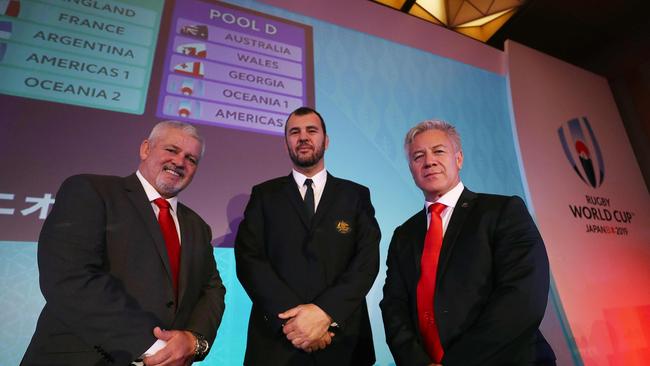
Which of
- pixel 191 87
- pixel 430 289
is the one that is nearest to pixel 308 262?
pixel 430 289

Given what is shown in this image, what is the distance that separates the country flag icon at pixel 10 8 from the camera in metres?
2.14

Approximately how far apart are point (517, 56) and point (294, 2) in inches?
116

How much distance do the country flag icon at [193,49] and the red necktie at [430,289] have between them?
6.75ft

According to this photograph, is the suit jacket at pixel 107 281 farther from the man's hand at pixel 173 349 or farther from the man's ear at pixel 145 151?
the man's ear at pixel 145 151

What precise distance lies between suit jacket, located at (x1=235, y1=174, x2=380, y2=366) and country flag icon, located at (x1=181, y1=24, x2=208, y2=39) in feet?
5.03

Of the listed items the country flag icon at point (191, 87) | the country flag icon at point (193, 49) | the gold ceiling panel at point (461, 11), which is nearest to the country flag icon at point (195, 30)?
the country flag icon at point (193, 49)

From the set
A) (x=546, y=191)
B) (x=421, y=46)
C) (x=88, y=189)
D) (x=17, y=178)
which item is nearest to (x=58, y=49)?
(x=17, y=178)

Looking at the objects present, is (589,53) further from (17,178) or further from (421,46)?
(17,178)

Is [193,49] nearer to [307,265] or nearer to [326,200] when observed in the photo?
[326,200]

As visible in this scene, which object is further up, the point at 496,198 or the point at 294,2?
the point at 294,2

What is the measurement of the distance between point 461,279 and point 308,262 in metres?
0.64

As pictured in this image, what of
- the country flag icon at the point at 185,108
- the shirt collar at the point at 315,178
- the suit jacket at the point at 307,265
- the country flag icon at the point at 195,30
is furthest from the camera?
the country flag icon at the point at 195,30

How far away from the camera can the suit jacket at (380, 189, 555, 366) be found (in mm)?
1213

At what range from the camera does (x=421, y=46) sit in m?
3.80
